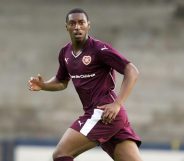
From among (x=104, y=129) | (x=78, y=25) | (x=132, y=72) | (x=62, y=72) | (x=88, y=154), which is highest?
(x=78, y=25)

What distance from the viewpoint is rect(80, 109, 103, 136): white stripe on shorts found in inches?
223

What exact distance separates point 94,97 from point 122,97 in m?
0.31

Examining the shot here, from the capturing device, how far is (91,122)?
5.71 meters

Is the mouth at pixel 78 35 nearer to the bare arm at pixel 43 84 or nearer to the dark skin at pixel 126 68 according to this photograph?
the dark skin at pixel 126 68

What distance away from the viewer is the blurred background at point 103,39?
1352 centimetres

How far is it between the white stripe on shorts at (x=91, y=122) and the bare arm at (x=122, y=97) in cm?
12

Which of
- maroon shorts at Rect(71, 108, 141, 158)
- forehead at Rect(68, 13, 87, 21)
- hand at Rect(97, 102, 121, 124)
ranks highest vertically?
forehead at Rect(68, 13, 87, 21)

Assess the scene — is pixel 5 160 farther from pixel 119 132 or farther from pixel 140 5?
pixel 140 5

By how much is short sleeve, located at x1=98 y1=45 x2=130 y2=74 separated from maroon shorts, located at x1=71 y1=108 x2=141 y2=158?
1.16 feet

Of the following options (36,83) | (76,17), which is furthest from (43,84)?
(76,17)

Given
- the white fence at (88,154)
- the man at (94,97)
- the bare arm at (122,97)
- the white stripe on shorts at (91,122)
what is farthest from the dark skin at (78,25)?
the white fence at (88,154)

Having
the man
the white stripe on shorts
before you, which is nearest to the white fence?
the man

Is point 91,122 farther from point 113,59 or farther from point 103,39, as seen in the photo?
point 103,39

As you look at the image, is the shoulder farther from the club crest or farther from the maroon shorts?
the maroon shorts
